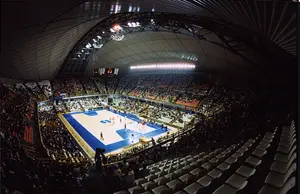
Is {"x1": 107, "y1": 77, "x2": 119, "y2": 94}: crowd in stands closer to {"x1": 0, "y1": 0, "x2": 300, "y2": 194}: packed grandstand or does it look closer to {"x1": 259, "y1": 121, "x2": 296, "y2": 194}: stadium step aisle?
{"x1": 0, "y1": 0, "x2": 300, "y2": 194}: packed grandstand

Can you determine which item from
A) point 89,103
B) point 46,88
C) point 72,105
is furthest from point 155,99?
point 46,88

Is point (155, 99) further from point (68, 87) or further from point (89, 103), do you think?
point (68, 87)

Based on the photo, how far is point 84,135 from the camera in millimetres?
19203

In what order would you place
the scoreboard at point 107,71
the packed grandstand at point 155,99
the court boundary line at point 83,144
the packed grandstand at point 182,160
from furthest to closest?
the scoreboard at point 107,71 < the court boundary line at point 83,144 < the packed grandstand at point 155,99 < the packed grandstand at point 182,160

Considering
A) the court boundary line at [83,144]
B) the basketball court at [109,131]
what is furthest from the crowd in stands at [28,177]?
the basketball court at [109,131]

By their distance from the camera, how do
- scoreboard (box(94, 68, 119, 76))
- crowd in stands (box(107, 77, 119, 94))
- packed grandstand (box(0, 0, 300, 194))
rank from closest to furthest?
packed grandstand (box(0, 0, 300, 194)) → scoreboard (box(94, 68, 119, 76)) → crowd in stands (box(107, 77, 119, 94))

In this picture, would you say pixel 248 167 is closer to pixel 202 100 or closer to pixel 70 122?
pixel 202 100

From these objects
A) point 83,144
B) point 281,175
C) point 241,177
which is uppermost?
point 281,175

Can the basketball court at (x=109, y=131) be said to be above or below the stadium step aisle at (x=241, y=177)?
below

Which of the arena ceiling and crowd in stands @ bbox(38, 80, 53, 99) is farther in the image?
crowd in stands @ bbox(38, 80, 53, 99)

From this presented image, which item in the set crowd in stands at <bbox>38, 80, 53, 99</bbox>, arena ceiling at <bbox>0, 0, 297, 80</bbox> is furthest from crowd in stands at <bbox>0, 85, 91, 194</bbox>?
crowd in stands at <bbox>38, 80, 53, 99</bbox>

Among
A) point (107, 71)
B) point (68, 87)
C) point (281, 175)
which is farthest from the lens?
point (107, 71)

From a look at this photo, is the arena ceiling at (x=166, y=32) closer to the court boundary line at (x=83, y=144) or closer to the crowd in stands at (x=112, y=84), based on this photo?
the court boundary line at (x=83, y=144)

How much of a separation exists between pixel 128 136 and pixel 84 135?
17.6 feet
